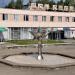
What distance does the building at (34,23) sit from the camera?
6190 centimetres

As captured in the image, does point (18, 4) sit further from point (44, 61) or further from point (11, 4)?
point (44, 61)

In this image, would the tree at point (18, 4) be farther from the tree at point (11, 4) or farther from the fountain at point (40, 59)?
the fountain at point (40, 59)

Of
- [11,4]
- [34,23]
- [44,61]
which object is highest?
[11,4]

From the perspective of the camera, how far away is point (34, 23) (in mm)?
64875

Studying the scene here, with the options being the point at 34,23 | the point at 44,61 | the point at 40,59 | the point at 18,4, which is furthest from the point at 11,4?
the point at 44,61

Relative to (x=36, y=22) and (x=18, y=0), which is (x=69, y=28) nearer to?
(x=36, y=22)

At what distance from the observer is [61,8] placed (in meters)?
73.8

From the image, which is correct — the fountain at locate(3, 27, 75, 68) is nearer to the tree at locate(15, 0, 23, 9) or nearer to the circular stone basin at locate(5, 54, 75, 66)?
the circular stone basin at locate(5, 54, 75, 66)

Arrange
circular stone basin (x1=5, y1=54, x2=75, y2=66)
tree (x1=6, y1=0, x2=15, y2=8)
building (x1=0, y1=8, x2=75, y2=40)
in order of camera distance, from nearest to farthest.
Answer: circular stone basin (x1=5, y1=54, x2=75, y2=66)
building (x1=0, y1=8, x2=75, y2=40)
tree (x1=6, y1=0, x2=15, y2=8)

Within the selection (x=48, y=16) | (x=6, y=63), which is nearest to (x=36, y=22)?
(x=48, y=16)

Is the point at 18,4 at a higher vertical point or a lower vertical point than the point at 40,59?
higher

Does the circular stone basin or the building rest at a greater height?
the building

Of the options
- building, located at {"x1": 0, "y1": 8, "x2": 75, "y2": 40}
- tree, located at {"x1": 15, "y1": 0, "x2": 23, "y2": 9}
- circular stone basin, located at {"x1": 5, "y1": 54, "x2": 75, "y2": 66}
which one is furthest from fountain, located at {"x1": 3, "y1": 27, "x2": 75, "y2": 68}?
tree, located at {"x1": 15, "y1": 0, "x2": 23, "y2": 9}

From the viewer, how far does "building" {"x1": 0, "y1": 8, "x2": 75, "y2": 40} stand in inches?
2437
